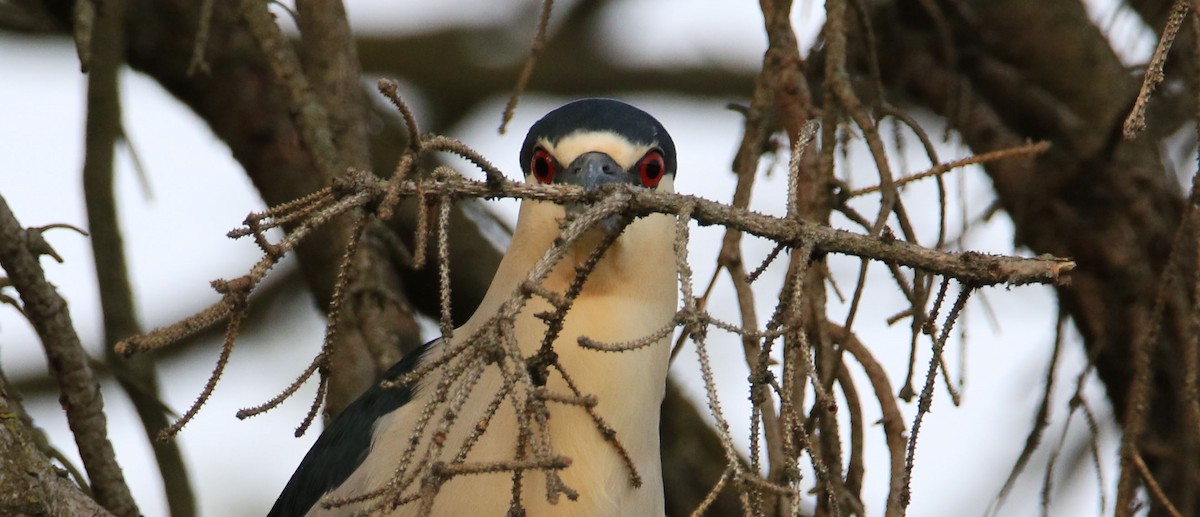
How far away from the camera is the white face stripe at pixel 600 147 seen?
2877mm

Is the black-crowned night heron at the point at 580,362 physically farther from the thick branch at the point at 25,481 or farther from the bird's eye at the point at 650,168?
the thick branch at the point at 25,481

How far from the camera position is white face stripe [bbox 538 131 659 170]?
2877mm

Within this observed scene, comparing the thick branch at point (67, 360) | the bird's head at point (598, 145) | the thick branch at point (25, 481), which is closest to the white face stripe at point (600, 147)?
the bird's head at point (598, 145)

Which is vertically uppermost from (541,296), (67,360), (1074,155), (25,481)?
(1074,155)

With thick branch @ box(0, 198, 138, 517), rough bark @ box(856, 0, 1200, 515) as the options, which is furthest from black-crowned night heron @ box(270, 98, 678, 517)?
rough bark @ box(856, 0, 1200, 515)

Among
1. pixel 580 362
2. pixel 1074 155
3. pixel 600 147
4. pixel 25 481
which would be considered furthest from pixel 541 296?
pixel 1074 155

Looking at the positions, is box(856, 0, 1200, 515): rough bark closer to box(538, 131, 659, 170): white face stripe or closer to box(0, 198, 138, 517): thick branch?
box(538, 131, 659, 170): white face stripe

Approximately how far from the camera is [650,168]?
9.61 ft

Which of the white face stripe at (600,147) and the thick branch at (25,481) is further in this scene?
the white face stripe at (600,147)

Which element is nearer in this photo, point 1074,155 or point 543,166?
point 543,166

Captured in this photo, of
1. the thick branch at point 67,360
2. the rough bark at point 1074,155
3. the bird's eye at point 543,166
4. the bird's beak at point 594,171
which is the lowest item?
the thick branch at point 67,360

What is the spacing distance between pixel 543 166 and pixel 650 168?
0.22m

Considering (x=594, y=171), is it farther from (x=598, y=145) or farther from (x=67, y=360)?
(x=67, y=360)

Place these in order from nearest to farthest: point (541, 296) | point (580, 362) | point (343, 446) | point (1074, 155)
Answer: point (541, 296) < point (580, 362) < point (343, 446) < point (1074, 155)
